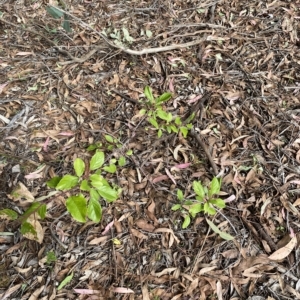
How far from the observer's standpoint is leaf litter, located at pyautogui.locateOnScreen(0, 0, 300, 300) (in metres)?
1.83

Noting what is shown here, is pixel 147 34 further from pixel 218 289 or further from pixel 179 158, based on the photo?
pixel 218 289

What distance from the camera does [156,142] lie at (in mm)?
2264

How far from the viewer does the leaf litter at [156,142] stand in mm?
1828

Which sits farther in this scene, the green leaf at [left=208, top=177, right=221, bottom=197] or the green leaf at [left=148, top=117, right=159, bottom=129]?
the green leaf at [left=148, top=117, right=159, bottom=129]

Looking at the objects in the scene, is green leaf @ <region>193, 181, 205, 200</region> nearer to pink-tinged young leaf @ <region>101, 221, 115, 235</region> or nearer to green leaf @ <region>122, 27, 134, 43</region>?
pink-tinged young leaf @ <region>101, 221, 115, 235</region>

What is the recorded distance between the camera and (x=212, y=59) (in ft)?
9.10

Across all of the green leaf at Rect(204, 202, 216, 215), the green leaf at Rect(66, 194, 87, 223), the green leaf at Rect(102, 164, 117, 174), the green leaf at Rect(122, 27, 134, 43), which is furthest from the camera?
the green leaf at Rect(122, 27, 134, 43)

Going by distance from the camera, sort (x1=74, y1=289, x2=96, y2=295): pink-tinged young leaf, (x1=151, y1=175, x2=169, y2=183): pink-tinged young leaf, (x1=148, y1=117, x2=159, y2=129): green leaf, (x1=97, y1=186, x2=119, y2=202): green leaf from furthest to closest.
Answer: (x1=148, y1=117, x2=159, y2=129): green leaf → (x1=151, y1=175, x2=169, y2=183): pink-tinged young leaf → (x1=74, y1=289, x2=96, y2=295): pink-tinged young leaf → (x1=97, y1=186, x2=119, y2=202): green leaf

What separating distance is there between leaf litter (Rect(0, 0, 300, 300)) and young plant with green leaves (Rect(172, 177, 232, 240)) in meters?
0.05

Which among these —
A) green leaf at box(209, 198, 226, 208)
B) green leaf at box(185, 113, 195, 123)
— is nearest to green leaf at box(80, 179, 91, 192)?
green leaf at box(209, 198, 226, 208)

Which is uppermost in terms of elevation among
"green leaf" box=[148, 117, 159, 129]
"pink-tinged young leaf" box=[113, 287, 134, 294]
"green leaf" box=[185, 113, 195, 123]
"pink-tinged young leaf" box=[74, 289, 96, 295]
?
"green leaf" box=[148, 117, 159, 129]

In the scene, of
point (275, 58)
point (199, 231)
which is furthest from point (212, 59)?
point (199, 231)

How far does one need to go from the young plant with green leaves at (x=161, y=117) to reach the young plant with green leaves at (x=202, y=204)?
414mm

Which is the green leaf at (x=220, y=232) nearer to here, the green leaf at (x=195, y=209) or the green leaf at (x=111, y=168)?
the green leaf at (x=195, y=209)
